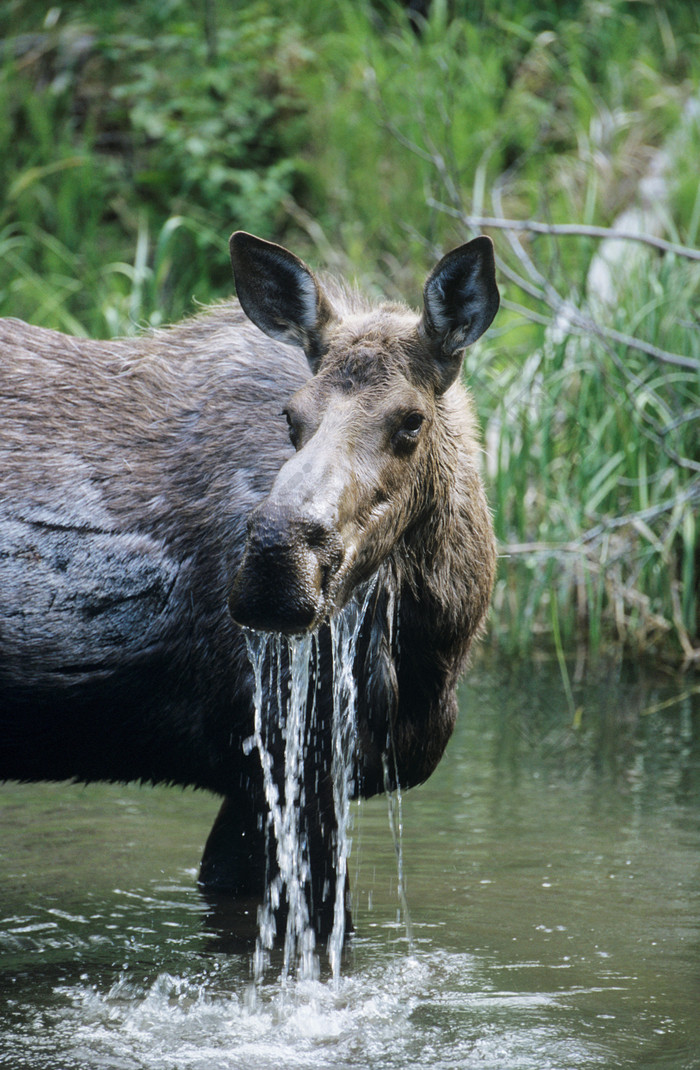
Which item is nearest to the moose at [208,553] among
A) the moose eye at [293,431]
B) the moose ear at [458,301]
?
the moose ear at [458,301]

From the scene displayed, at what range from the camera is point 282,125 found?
40.3 feet

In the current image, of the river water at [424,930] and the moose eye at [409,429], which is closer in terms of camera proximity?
the river water at [424,930]

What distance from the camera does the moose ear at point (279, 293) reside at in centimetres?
366

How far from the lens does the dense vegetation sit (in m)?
6.92

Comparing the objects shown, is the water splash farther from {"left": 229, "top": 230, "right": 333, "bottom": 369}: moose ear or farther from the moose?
{"left": 229, "top": 230, "right": 333, "bottom": 369}: moose ear

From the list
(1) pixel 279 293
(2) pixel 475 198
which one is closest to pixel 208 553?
(1) pixel 279 293

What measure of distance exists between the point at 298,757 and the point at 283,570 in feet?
3.06

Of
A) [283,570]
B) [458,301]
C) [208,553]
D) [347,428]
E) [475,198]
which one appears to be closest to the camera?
[283,570]

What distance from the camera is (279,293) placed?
375 cm

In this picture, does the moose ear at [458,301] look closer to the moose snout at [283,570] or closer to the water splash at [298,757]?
the water splash at [298,757]

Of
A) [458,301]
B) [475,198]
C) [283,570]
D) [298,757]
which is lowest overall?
[298,757]

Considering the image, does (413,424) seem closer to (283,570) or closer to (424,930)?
(283,570)

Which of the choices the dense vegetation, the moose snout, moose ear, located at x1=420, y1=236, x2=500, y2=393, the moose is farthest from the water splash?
the dense vegetation

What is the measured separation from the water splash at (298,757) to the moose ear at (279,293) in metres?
0.73
